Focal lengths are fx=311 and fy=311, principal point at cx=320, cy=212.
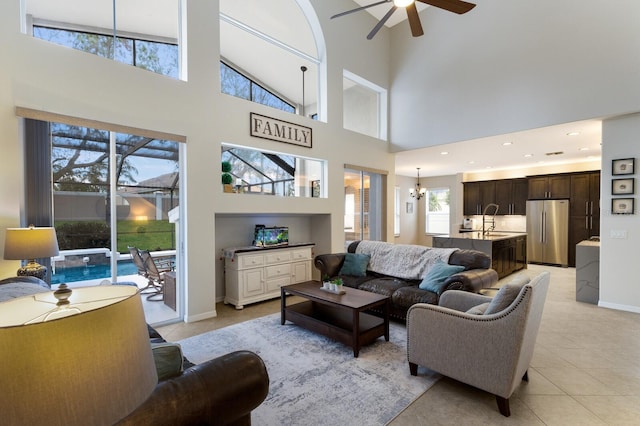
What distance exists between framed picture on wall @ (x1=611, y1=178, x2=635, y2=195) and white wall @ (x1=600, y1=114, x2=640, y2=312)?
42mm

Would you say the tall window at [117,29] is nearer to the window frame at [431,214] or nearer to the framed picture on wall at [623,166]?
the framed picture on wall at [623,166]

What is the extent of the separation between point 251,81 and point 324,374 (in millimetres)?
4298

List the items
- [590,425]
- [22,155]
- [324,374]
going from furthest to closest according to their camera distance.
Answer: [22,155]
[324,374]
[590,425]

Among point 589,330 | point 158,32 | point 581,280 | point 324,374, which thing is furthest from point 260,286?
point 581,280

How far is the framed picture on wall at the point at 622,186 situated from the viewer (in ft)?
13.6

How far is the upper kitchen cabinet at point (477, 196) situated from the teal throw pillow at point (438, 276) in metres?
6.31

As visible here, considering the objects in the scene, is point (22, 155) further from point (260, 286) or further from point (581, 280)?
point (581, 280)

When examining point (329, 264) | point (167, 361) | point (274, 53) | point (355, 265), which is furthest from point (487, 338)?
point (274, 53)

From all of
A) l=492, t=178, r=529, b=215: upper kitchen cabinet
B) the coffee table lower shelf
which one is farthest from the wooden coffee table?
l=492, t=178, r=529, b=215: upper kitchen cabinet

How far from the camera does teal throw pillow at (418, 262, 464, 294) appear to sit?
3520 millimetres

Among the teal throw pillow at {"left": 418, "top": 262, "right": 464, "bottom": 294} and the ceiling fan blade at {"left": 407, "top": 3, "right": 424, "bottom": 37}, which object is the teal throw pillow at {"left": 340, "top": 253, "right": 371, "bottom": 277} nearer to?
the teal throw pillow at {"left": 418, "top": 262, "right": 464, "bottom": 294}

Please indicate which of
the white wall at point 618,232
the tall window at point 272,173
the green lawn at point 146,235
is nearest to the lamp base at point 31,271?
the green lawn at point 146,235

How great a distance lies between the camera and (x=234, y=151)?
455cm

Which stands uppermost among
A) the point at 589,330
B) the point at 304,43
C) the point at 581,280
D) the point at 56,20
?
the point at 304,43
